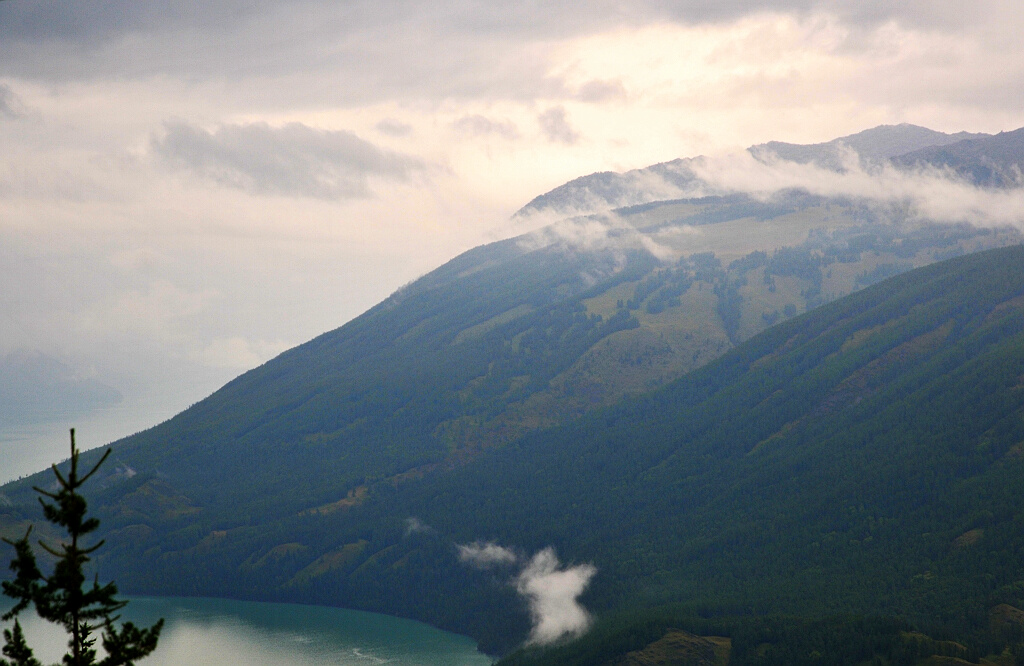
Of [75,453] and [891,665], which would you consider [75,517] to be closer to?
[75,453]

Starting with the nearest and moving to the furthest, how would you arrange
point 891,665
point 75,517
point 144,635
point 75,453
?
point 75,453 → point 75,517 → point 144,635 → point 891,665

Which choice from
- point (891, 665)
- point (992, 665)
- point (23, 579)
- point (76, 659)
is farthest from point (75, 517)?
point (992, 665)

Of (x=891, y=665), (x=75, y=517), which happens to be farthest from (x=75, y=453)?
(x=891, y=665)

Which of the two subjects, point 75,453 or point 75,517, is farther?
point 75,517

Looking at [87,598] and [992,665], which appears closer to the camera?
[87,598]

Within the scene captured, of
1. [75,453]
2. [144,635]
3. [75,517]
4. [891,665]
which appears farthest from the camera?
[891,665]

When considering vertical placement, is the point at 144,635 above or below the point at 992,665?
above

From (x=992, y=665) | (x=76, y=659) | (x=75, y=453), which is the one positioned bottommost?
(x=992, y=665)

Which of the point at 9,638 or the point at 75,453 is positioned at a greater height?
the point at 75,453

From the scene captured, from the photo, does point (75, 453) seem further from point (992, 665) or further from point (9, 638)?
point (992, 665)
